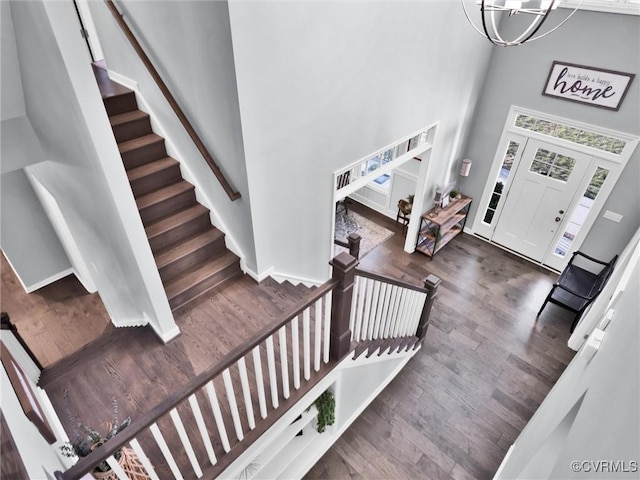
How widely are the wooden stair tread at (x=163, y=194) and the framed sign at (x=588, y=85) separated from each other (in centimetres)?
499

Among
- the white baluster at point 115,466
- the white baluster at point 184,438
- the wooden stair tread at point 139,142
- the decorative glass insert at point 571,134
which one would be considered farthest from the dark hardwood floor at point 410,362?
the decorative glass insert at point 571,134

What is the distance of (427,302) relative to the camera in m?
4.32

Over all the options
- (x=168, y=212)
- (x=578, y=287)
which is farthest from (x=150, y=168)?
(x=578, y=287)

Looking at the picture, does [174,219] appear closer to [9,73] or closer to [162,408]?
[9,73]

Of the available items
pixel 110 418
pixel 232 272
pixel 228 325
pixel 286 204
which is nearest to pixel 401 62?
pixel 286 204

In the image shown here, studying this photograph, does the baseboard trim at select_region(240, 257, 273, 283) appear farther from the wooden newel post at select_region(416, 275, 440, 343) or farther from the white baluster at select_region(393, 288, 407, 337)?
the wooden newel post at select_region(416, 275, 440, 343)

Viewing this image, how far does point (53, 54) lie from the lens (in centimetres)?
233

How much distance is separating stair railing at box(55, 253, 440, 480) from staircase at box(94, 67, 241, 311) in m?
1.23

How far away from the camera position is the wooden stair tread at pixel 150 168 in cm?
419

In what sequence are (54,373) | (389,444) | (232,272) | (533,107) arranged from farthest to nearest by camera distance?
1. (533,107)
2. (232,272)
3. (389,444)
4. (54,373)

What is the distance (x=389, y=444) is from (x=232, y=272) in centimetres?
251

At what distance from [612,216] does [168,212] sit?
18.9ft

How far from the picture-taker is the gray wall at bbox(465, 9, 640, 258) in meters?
4.64

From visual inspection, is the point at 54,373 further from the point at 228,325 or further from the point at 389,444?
the point at 389,444
